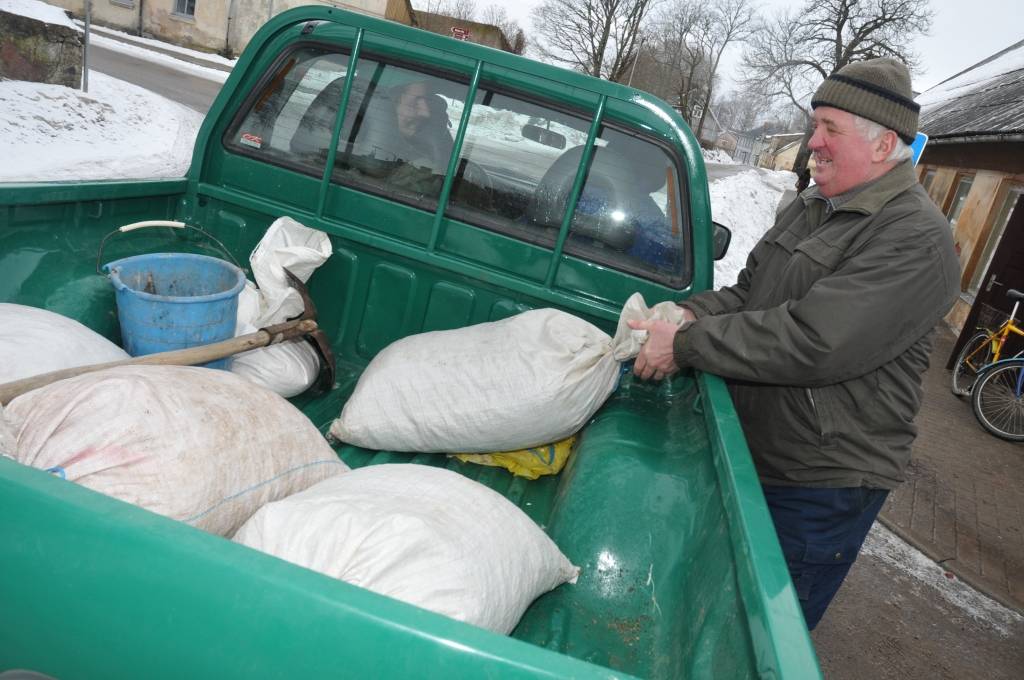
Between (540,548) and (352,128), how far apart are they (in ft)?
6.27

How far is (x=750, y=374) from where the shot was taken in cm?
204

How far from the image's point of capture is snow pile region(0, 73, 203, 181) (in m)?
8.16

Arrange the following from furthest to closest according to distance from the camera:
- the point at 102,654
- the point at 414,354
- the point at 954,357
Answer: the point at 954,357
the point at 414,354
the point at 102,654

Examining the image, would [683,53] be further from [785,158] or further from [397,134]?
[397,134]

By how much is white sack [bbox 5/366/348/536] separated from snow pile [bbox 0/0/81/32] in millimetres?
11680

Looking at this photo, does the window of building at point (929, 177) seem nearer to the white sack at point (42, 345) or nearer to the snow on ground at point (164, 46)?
the white sack at point (42, 345)

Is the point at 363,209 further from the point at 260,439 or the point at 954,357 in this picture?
→ the point at 954,357

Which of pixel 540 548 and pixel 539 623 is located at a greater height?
pixel 540 548

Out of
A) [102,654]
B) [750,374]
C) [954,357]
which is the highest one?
[750,374]

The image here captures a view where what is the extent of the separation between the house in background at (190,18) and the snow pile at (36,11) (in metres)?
16.8

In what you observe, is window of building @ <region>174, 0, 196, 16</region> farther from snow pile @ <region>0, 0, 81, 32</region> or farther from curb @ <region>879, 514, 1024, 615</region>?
curb @ <region>879, 514, 1024, 615</region>

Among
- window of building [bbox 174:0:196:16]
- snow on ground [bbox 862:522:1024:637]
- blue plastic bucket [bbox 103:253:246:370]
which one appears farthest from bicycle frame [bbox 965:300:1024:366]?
window of building [bbox 174:0:196:16]

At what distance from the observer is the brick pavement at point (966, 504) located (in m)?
4.60

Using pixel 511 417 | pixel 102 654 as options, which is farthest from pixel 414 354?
pixel 102 654
